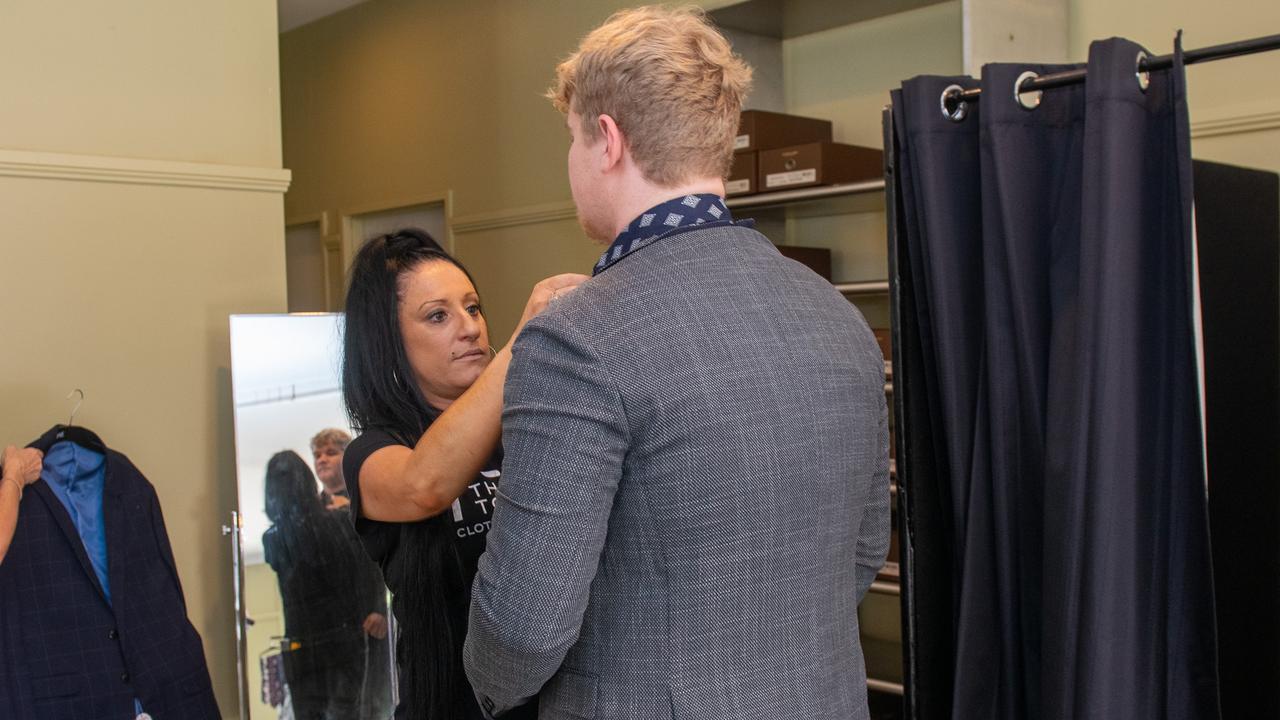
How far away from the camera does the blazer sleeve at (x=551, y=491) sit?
1093 mm

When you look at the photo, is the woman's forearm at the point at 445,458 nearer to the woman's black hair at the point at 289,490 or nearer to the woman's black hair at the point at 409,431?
the woman's black hair at the point at 409,431

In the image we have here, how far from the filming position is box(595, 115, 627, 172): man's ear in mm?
1172

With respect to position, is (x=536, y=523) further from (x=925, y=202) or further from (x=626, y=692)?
(x=925, y=202)

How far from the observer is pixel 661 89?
3.78 ft

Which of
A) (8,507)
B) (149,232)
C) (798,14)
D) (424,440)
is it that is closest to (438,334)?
(424,440)

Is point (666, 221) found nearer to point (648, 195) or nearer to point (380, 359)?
point (648, 195)

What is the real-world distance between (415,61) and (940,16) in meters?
3.03

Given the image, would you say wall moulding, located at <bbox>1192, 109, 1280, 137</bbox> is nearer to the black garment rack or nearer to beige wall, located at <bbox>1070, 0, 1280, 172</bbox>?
beige wall, located at <bbox>1070, 0, 1280, 172</bbox>

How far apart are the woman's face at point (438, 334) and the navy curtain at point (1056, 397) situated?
681 mm

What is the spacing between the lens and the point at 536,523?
1102 mm

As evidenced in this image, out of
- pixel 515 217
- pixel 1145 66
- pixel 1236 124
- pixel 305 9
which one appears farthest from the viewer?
pixel 305 9

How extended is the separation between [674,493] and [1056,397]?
60 centimetres

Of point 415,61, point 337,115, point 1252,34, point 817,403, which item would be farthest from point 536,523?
point 337,115

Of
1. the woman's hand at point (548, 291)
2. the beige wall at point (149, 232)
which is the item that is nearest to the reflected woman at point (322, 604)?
the beige wall at point (149, 232)
